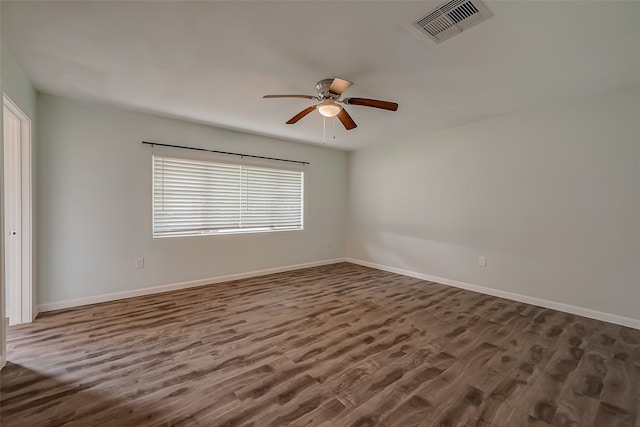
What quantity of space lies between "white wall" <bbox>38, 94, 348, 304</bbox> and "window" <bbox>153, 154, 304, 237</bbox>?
16cm

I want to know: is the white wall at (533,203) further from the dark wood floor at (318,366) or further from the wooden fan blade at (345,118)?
the wooden fan blade at (345,118)

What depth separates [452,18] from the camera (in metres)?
1.71

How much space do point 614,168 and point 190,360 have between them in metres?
4.42

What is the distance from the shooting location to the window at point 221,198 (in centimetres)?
368

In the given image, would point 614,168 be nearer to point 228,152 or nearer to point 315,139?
point 315,139

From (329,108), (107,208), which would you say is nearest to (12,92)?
(107,208)

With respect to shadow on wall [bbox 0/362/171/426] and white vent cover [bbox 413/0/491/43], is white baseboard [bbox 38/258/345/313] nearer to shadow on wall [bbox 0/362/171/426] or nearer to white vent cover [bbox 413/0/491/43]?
shadow on wall [bbox 0/362/171/426]

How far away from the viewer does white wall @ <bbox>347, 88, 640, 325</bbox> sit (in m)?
2.78

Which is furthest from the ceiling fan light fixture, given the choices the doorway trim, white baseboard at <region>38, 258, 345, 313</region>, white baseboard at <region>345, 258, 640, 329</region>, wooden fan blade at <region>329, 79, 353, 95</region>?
white baseboard at <region>345, 258, 640, 329</region>

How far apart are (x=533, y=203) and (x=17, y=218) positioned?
5.57 metres

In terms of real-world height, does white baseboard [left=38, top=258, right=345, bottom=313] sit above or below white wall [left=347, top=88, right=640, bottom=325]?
below

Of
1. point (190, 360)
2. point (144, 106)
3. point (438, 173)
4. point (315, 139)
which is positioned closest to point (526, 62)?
point (438, 173)

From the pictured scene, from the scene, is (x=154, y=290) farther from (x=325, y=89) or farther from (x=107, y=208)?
(x=325, y=89)

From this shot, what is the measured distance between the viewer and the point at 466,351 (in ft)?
7.33
